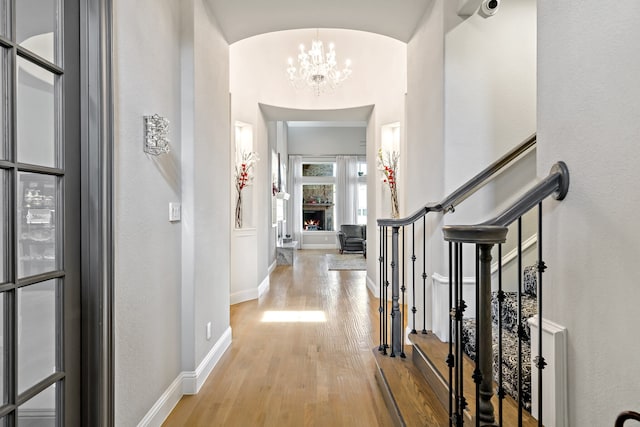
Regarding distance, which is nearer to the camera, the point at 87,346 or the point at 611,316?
the point at 611,316

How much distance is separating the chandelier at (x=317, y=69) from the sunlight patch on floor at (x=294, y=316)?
3019 mm

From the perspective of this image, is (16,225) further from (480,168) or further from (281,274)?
(281,274)

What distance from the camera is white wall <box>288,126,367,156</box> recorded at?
1177 centimetres

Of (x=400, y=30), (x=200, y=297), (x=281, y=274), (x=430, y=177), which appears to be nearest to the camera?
(x=200, y=297)

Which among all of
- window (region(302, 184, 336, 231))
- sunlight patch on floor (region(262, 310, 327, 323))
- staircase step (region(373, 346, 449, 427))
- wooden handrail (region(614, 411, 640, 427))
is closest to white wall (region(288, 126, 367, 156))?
window (region(302, 184, 336, 231))

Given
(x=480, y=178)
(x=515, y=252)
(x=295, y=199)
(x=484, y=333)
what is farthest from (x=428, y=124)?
(x=295, y=199)

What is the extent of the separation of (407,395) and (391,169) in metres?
3.57

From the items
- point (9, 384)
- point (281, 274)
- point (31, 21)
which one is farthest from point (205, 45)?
point (281, 274)

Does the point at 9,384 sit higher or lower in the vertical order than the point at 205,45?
lower

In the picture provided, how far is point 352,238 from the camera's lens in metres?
10.8

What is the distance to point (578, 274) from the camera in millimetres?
1360

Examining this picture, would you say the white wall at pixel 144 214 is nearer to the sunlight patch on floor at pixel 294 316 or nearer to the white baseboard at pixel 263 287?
the sunlight patch on floor at pixel 294 316

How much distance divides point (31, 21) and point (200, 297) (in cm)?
188

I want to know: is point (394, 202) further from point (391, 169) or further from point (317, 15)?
point (317, 15)
